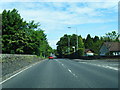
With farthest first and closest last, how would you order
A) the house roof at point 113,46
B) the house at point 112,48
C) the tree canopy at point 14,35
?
the house roof at point 113,46
the house at point 112,48
the tree canopy at point 14,35

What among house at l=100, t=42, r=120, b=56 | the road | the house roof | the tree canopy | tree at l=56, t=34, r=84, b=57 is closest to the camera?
the road

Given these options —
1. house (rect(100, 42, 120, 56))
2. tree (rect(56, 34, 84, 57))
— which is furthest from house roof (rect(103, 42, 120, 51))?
tree (rect(56, 34, 84, 57))

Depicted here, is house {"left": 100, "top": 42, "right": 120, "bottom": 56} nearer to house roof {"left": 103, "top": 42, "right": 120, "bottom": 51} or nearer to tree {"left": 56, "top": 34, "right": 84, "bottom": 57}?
house roof {"left": 103, "top": 42, "right": 120, "bottom": 51}

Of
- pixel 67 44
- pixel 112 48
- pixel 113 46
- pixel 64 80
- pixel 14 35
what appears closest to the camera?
pixel 64 80

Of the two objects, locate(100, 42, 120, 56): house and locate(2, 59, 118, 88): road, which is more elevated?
locate(100, 42, 120, 56): house

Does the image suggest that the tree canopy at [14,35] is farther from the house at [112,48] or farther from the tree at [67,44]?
the tree at [67,44]

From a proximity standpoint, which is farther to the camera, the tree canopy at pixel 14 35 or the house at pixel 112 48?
the house at pixel 112 48

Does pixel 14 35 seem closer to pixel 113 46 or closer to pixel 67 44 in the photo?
pixel 113 46

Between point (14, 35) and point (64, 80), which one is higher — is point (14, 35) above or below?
above

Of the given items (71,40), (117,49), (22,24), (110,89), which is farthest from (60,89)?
(71,40)

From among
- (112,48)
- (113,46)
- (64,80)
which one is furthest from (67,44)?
(64,80)

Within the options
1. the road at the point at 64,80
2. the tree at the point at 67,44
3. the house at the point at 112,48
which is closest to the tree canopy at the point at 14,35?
the road at the point at 64,80

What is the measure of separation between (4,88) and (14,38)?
37.7 m

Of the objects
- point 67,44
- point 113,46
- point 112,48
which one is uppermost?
point 67,44
